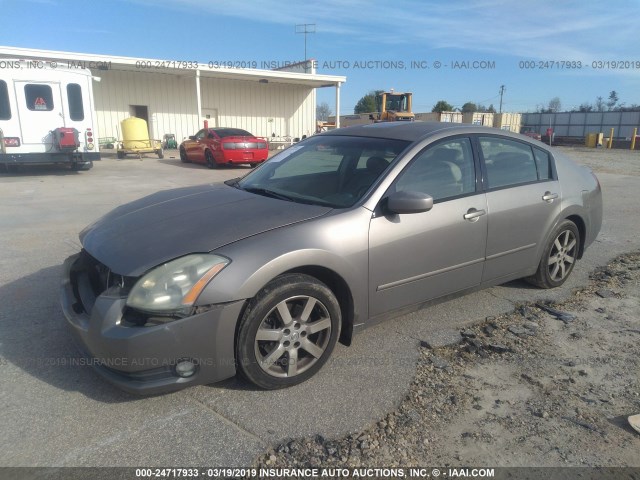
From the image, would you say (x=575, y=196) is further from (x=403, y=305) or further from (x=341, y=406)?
(x=341, y=406)

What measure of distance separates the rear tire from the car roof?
12.8 metres

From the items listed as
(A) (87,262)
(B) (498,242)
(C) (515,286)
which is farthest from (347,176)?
(C) (515,286)

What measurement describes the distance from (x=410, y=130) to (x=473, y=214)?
84cm

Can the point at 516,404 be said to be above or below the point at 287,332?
below

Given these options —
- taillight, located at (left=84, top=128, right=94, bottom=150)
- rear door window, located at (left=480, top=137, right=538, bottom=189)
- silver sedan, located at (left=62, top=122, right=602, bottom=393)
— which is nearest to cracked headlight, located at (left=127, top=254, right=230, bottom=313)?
silver sedan, located at (left=62, top=122, right=602, bottom=393)

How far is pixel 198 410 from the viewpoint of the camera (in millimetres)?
2619

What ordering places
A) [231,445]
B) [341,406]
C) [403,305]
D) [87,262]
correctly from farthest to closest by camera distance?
[403,305], [87,262], [341,406], [231,445]

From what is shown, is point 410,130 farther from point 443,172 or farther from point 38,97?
point 38,97

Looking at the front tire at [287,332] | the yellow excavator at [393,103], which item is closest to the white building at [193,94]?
the yellow excavator at [393,103]

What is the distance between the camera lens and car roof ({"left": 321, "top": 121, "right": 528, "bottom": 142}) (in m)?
3.63

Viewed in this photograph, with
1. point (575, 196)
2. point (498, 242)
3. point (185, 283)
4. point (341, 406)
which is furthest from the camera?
point (575, 196)

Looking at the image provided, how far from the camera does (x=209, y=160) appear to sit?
16.6m

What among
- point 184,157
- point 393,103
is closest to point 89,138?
point 184,157

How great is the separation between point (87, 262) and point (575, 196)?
4.34 metres
